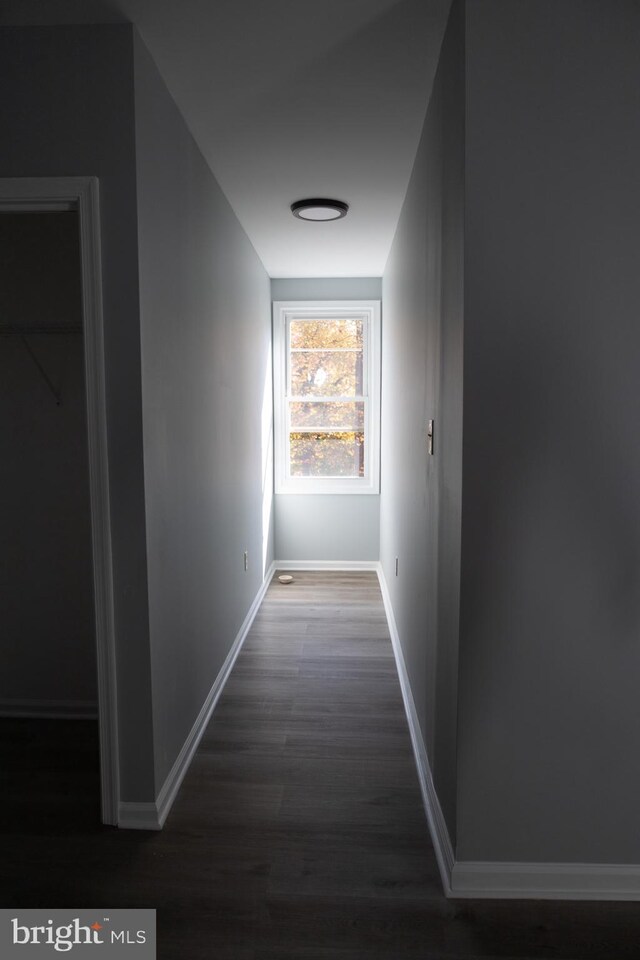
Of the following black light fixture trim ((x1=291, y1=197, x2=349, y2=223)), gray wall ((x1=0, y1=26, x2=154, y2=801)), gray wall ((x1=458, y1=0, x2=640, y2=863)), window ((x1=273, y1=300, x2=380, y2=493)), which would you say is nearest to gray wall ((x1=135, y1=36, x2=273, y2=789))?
gray wall ((x1=0, y1=26, x2=154, y2=801))

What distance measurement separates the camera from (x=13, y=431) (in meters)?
2.97

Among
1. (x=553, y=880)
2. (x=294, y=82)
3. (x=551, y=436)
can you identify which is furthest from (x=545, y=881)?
(x=294, y=82)

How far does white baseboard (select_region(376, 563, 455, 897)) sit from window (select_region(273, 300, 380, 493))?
2245mm

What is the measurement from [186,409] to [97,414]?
1.98ft

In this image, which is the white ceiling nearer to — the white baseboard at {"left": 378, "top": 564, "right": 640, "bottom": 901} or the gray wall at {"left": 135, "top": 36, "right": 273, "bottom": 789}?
the gray wall at {"left": 135, "top": 36, "right": 273, "bottom": 789}

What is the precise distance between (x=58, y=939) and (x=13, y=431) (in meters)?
2.01

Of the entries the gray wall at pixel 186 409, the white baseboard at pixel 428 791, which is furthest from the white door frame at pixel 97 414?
the white baseboard at pixel 428 791

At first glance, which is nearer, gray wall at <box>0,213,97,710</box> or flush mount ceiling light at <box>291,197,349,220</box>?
gray wall at <box>0,213,97,710</box>

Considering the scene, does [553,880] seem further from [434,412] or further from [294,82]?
[294,82]

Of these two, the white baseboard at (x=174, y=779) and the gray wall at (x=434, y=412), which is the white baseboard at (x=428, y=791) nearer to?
the gray wall at (x=434, y=412)

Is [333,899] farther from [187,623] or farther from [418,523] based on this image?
[418,523]

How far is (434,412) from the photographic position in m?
2.35

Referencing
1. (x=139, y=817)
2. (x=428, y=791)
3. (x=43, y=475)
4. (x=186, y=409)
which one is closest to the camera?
(x=139, y=817)

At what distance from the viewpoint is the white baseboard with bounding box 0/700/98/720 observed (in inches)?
118
